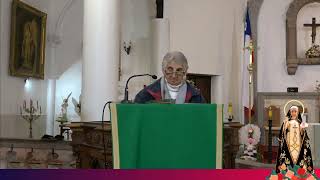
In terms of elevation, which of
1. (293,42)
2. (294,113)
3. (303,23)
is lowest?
(294,113)

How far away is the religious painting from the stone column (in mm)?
3740

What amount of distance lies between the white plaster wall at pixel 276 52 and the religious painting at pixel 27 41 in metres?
6.12

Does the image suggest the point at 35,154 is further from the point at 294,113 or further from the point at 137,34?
the point at 294,113

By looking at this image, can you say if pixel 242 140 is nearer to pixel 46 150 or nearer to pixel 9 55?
pixel 46 150

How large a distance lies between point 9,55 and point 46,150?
3.24m

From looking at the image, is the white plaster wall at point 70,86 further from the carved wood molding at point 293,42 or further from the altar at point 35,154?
the carved wood molding at point 293,42

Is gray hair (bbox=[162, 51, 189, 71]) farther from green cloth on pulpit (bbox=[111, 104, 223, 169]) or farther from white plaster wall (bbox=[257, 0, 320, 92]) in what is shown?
white plaster wall (bbox=[257, 0, 320, 92])

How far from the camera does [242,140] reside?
7.71m

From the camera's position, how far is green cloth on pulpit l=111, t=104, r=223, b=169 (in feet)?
8.78

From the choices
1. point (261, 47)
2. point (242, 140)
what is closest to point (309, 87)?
point (261, 47)

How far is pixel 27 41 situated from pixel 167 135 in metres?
8.71

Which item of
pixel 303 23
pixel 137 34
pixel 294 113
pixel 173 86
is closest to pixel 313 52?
pixel 303 23

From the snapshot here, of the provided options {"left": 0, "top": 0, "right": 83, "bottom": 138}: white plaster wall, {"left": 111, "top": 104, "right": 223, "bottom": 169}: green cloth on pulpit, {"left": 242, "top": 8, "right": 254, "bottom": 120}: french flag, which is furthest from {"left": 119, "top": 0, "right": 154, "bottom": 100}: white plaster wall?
{"left": 111, "top": 104, "right": 223, "bottom": 169}: green cloth on pulpit

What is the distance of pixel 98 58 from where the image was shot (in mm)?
6879
